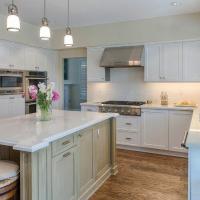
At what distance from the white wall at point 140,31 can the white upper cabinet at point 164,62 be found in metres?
0.16

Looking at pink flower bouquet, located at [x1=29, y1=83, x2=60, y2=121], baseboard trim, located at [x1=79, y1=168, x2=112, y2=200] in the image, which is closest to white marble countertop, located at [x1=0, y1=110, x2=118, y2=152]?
pink flower bouquet, located at [x1=29, y1=83, x2=60, y2=121]

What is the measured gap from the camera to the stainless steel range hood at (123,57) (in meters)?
4.76

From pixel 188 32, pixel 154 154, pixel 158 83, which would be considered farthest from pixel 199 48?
pixel 154 154

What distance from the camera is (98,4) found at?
4.04 meters

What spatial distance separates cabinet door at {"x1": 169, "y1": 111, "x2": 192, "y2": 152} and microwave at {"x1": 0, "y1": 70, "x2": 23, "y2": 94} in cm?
322

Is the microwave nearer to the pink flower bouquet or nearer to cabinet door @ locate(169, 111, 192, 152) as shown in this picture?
the pink flower bouquet

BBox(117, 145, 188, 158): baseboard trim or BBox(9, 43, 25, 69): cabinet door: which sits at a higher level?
BBox(9, 43, 25, 69): cabinet door

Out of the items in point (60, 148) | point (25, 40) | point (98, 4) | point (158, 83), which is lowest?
point (60, 148)

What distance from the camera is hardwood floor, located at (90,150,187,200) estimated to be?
2.96 meters

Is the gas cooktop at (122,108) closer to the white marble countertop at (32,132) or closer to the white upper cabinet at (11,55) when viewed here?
the white marble countertop at (32,132)

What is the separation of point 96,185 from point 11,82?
2.91m

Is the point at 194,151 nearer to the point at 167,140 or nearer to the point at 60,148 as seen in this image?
the point at 60,148

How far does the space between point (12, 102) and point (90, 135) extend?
257cm

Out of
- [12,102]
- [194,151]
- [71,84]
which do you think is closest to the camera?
[194,151]
